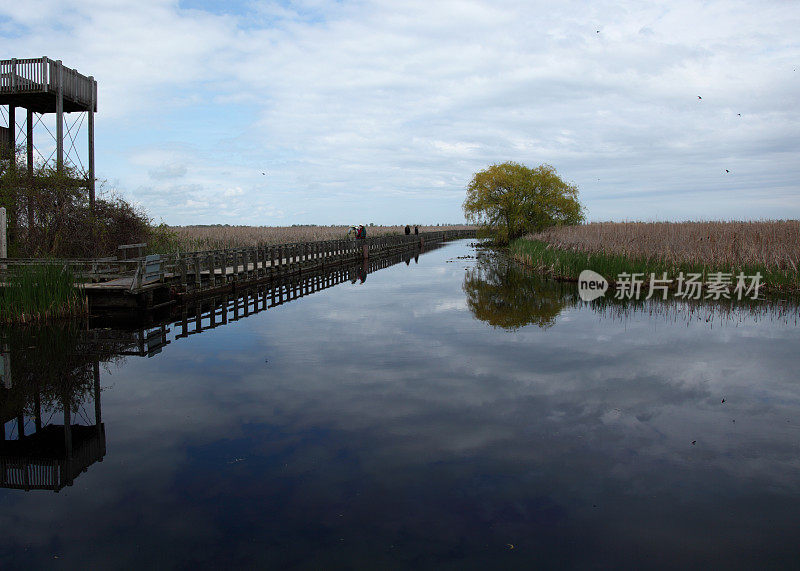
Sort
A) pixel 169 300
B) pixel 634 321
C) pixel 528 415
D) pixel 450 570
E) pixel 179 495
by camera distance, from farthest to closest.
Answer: pixel 169 300
pixel 634 321
pixel 528 415
pixel 179 495
pixel 450 570

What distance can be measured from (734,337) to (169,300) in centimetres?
1584

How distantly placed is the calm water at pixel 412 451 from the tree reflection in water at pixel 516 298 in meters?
2.41

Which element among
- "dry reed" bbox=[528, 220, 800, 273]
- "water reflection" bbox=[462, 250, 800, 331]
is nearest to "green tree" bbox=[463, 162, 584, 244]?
"dry reed" bbox=[528, 220, 800, 273]

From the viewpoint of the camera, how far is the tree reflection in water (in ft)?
49.8

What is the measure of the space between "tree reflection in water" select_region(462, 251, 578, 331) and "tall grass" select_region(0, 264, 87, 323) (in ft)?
36.0

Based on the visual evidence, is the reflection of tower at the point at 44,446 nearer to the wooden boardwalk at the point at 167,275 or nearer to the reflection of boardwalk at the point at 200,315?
the reflection of boardwalk at the point at 200,315

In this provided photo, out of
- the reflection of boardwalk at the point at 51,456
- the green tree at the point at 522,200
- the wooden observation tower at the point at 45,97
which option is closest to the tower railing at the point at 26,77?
the wooden observation tower at the point at 45,97

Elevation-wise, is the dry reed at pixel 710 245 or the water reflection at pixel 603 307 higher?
the dry reed at pixel 710 245

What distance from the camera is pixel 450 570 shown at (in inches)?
163

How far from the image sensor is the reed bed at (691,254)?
22.0 m

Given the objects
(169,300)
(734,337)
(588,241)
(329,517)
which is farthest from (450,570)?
(588,241)

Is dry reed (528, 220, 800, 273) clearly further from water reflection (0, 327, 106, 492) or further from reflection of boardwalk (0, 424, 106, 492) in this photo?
reflection of boardwalk (0, 424, 106, 492)

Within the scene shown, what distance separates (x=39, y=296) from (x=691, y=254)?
23.0 m

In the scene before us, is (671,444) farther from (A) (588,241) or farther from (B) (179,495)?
(A) (588,241)
